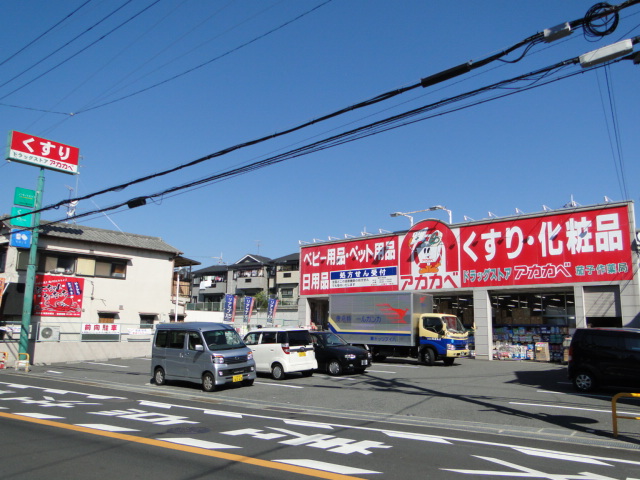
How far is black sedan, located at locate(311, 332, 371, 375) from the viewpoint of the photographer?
711 inches

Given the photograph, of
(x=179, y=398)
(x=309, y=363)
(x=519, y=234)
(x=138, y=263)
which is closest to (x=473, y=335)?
(x=519, y=234)

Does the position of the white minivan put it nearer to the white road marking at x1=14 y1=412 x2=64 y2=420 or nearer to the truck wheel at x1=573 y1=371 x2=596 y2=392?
the white road marking at x1=14 y1=412 x2=64 y2=420

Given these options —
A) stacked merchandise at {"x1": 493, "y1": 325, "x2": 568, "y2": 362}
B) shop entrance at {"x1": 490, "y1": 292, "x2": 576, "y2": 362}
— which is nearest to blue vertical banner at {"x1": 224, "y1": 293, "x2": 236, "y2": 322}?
shop entrance at {"x1": 490, "y1": 292, "x2": 576, "y2": 362}

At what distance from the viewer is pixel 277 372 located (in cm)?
1738

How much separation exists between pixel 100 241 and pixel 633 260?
2905 centimetres

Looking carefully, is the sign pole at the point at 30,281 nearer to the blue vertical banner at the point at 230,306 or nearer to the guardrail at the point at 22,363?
the guardrail at the point at 22,363

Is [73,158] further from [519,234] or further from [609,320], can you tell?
[609,320]

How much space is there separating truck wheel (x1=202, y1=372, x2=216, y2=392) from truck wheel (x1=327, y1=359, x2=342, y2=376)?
496 cm

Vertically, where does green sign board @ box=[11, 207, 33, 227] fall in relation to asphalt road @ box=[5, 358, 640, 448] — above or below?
above

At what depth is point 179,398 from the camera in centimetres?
1370

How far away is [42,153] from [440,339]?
22.1 m

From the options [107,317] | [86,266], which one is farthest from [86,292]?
[107,317]

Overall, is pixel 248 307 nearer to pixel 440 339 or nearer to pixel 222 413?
pixel 440 339

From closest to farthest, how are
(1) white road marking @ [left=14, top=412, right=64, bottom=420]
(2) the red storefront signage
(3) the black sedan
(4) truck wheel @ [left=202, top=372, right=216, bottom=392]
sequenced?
(1) white road marking @ [left=14, top=412, right=64, bottom=420] → (4) truck wheel @ [left=202, top=372, right=216, bottom=392] → (3) the black sedan → (2) the red storefront signage
